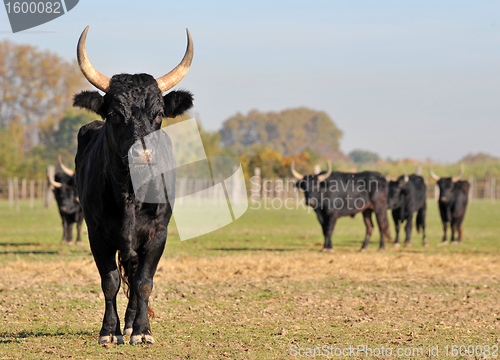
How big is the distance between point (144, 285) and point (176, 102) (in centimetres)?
164

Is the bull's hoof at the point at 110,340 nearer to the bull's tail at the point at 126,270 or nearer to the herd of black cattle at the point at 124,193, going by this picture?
the herd of black cattle at the point at 124,193

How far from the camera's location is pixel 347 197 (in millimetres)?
15562

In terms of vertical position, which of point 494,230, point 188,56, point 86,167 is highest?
point 188,56

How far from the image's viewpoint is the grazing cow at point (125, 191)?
4.80 m

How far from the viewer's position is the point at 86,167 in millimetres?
5684

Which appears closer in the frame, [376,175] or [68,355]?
[68,355]

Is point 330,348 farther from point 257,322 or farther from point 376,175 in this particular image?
point 376,175

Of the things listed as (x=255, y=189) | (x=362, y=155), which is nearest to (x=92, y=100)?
(x=255, y=189)

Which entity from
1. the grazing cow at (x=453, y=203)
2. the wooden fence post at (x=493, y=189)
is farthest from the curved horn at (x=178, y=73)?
the wooden fence post at (x=493, y=189)

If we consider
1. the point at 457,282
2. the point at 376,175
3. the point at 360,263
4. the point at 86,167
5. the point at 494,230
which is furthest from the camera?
the point at 494,230

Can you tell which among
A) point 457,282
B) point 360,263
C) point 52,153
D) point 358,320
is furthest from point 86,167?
point 52,153

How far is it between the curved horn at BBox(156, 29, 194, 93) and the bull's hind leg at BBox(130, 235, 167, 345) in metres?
1.31

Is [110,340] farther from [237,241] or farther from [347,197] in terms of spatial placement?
[237,241]

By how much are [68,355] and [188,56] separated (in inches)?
109
